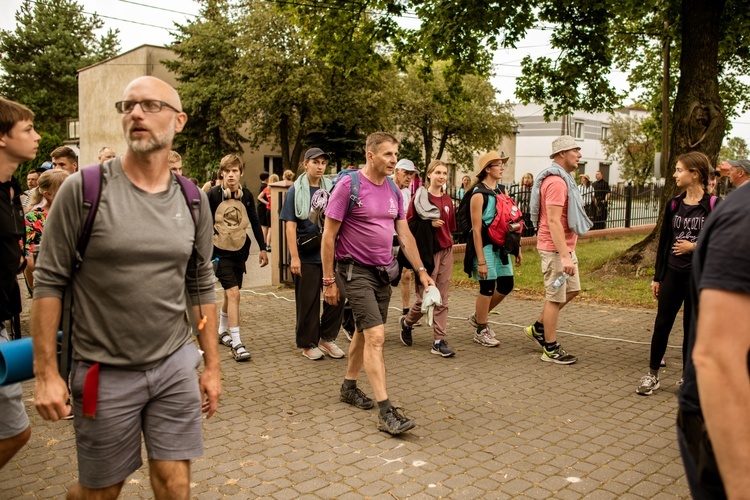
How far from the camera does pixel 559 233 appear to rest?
6.73 m

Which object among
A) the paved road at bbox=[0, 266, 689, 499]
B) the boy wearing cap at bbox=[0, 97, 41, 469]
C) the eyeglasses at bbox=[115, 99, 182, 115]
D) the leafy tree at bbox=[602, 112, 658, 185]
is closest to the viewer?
the eyeglasses at bbox=[115, 99, 182, 115]

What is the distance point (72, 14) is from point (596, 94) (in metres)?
52.4

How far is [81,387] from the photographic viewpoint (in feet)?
8.75

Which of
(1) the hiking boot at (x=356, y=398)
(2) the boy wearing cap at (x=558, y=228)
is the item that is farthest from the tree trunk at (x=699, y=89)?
(1) the hiking boot at (x=356, y=398)

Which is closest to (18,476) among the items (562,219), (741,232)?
(741,232)

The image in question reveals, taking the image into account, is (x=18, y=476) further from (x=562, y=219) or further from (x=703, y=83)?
(x=703, y=83)

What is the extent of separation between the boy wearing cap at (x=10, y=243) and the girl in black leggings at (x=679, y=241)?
477 centimetres

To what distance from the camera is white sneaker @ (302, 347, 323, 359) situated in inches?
283

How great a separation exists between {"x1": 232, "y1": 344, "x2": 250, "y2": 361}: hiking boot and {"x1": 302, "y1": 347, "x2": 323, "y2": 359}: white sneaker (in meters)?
0.59

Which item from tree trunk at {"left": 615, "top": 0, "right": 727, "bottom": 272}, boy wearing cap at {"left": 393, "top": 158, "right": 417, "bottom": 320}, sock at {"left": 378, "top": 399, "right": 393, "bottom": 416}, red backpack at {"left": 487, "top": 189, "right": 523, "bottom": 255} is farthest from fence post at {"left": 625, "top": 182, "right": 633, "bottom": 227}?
sock at {"left": 378, "top": 399, "right": 393, "bottom": 416}

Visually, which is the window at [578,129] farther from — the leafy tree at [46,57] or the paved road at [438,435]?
the paved road at [438,435]

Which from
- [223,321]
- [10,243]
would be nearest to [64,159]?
[223,321]

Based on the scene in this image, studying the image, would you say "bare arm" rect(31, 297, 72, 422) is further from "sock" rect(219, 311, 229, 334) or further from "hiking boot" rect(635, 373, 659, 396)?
"sock" rect(219, 311, 229, 334)

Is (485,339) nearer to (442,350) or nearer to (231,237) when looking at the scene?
(442,350)
